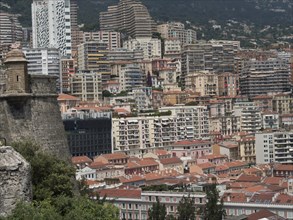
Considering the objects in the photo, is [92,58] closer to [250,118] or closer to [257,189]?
[250,118]

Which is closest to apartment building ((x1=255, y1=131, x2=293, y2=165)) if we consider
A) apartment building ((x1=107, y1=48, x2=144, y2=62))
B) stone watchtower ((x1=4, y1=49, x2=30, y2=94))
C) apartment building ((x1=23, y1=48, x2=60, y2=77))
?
apartment building ((x1=23, y1=48, x2=60, y2=77))

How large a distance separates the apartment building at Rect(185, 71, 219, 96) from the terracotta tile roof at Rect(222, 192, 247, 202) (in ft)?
223

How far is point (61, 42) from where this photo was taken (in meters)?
131

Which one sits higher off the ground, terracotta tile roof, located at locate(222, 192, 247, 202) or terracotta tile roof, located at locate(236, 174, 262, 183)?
terracotta tile roof, located at locate(222, 192, 247, 202)

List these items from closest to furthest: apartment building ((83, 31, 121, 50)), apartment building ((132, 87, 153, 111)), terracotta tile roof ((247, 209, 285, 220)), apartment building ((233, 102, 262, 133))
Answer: terracotta tile roof ((247, 209, 285, 220)), apartment building ((233, 102, 262, 133)), apartment building ((132, 87, 153, 111)), apartment building ((83, 31, 121, 50))

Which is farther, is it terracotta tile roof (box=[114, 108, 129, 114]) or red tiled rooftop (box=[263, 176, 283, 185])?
terracotta tile roof (box=[114, 108, 129, 114])

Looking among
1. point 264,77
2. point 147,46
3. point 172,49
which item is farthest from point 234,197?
point 172,49

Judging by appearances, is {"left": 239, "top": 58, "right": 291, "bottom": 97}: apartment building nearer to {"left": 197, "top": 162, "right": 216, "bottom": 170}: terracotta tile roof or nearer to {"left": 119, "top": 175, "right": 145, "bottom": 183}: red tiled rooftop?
{"left": 197, "top": 162, "right": 216, "bottom": 170}: terracotta tile roof

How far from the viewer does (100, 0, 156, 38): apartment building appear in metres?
158

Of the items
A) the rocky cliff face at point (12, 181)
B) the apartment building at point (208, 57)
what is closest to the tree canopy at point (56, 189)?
the rocky cliff face at point (12, 181)

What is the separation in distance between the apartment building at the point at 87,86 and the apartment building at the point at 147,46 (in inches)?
1232

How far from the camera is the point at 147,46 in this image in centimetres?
14675

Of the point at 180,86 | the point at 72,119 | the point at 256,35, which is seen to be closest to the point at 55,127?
the point at 72,119

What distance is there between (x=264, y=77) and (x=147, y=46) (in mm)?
22975
